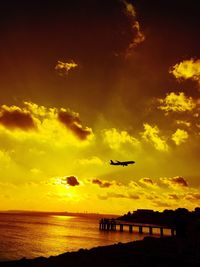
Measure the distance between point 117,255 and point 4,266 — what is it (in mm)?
11049

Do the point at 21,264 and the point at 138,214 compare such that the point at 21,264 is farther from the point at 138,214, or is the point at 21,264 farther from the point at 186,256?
the point at 138,214

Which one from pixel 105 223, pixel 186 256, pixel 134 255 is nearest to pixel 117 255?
pixel 134 255

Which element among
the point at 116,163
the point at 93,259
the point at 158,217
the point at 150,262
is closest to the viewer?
the point at 150,262

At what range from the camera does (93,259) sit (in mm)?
31156

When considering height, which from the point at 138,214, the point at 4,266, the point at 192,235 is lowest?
the point at 4,266

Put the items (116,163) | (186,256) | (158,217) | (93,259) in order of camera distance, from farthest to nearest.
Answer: (158,217) → (116,163) → (93,259) → (186,256)

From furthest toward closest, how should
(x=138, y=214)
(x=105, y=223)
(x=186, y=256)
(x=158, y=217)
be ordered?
(x=138, y=214)
(x=158, y=217)
(x=105, y=223)
(x=186, y=256)

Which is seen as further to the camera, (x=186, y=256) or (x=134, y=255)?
(x=134, y=255)

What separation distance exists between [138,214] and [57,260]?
545 ft

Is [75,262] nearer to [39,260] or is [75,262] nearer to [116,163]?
[39,260]

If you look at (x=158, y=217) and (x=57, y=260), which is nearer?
(x=57, y=260)

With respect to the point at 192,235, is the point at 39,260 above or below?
below

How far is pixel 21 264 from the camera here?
3002 centimetres

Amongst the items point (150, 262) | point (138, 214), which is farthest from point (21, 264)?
point (138, 214)
